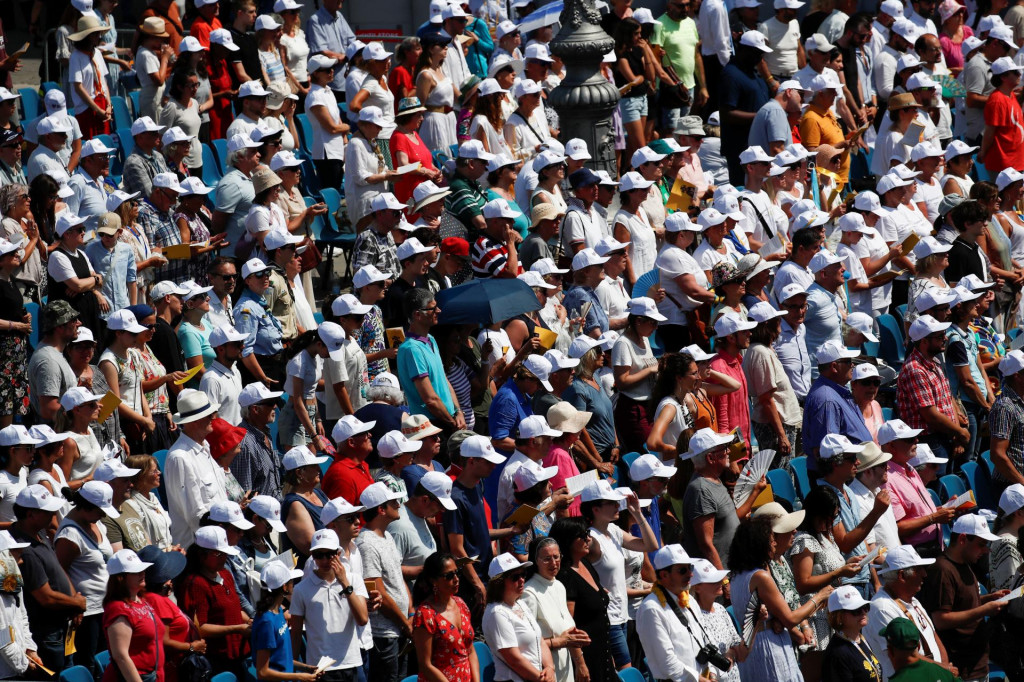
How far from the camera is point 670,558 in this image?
9383 millimetres

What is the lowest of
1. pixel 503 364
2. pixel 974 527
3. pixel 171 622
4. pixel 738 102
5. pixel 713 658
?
pixel 738 102

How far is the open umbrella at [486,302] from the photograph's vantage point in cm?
1181

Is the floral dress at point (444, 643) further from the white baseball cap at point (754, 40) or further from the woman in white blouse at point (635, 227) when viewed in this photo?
the white baseball cap at point (754, 40)

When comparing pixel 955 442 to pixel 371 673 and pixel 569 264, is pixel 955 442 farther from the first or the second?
pixel 371 673

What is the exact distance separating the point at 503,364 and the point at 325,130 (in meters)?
4.06

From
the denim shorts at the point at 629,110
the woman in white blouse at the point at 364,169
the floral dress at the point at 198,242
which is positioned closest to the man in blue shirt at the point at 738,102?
the denim shorts at the point at 629,110

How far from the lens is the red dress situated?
13.9 metres

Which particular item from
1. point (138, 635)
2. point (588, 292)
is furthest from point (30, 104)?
point (138, 635)

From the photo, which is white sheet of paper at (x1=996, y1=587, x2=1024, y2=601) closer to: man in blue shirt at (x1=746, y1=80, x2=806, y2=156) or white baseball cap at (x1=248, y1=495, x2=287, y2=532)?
white baseball cap at (x1=248, y1=495, x2=287, y2=532)

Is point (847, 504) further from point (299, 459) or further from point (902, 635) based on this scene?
point (299, 459)

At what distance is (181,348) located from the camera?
1166 cm

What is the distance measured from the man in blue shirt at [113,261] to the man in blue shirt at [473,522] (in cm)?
321

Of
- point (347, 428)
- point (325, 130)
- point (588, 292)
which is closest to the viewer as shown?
point (347, 428)

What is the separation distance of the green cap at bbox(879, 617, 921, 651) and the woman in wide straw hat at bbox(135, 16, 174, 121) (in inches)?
313
